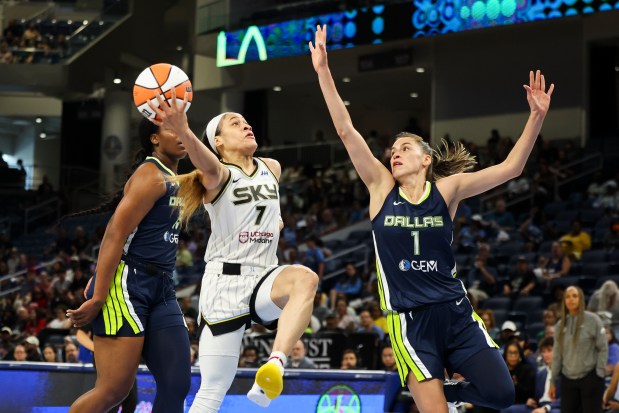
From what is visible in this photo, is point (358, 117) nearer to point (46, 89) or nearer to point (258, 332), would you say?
point (46, 89)

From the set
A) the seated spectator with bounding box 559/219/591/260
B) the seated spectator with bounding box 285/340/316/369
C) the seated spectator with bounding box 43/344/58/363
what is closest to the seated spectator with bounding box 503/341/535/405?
the seated spectator with bounding box 285/340/316/369

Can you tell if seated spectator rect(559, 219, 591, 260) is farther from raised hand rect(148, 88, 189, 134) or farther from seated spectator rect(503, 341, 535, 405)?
raised hand rect(148, 88, 189, 134)

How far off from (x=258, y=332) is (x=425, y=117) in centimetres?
1962

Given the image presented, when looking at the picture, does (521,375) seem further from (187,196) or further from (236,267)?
(187,196)

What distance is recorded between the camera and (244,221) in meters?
6.18

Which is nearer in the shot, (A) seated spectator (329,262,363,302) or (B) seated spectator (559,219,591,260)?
(B) seated spectator (559,219,591,260)

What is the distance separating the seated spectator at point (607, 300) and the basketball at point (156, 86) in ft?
30.8

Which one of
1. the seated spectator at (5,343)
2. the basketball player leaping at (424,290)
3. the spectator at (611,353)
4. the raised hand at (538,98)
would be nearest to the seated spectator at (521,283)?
the spectator at (611,353)

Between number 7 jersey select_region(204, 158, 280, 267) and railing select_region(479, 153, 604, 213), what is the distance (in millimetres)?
14386

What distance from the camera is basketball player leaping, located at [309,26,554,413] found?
19.3 ft

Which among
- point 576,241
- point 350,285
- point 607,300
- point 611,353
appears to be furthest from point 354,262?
point 611,353

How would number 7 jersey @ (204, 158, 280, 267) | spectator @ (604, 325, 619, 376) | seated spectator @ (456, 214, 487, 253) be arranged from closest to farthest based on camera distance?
1. number 7 jersey @ (204, 158, 280, 267)
2. spectator @ (604, 325, 619, 376)
3. seated spectator @ (456, 214, 487, 253)

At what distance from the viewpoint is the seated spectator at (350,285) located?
17.9 metres

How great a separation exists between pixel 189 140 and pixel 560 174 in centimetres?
1592
